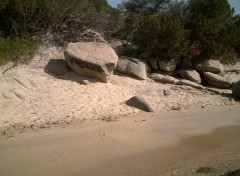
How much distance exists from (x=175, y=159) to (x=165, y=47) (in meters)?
9.14

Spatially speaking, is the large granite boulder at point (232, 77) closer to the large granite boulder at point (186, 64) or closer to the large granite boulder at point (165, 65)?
the large granite boulder at point (186, 64)

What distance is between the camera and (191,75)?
16781 mm

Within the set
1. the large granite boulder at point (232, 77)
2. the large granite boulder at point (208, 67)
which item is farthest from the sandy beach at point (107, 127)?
the large granite boulder at point (208, 67)

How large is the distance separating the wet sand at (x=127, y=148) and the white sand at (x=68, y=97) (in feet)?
2.87

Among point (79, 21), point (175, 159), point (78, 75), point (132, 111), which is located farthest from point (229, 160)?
point (79, 21)

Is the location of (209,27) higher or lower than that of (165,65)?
higher

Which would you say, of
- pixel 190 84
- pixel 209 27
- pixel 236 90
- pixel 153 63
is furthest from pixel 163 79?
pixel 209 27

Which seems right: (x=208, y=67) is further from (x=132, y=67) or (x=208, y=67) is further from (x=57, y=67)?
(x=57, y=67)

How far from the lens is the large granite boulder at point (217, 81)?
16.9 meters

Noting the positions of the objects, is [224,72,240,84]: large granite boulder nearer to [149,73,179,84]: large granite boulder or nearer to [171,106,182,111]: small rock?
[149,73,179,84]: large granite boulder

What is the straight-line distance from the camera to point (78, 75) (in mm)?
13805

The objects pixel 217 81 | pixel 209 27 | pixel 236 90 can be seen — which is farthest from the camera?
pixel 209 27

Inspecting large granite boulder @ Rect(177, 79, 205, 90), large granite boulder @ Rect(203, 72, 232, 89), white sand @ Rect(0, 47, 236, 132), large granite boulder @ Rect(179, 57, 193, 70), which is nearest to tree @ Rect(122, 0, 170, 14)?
large granite boulder @ Rect(179, 57, 193, 70)

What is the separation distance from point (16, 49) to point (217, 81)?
10097 mm
